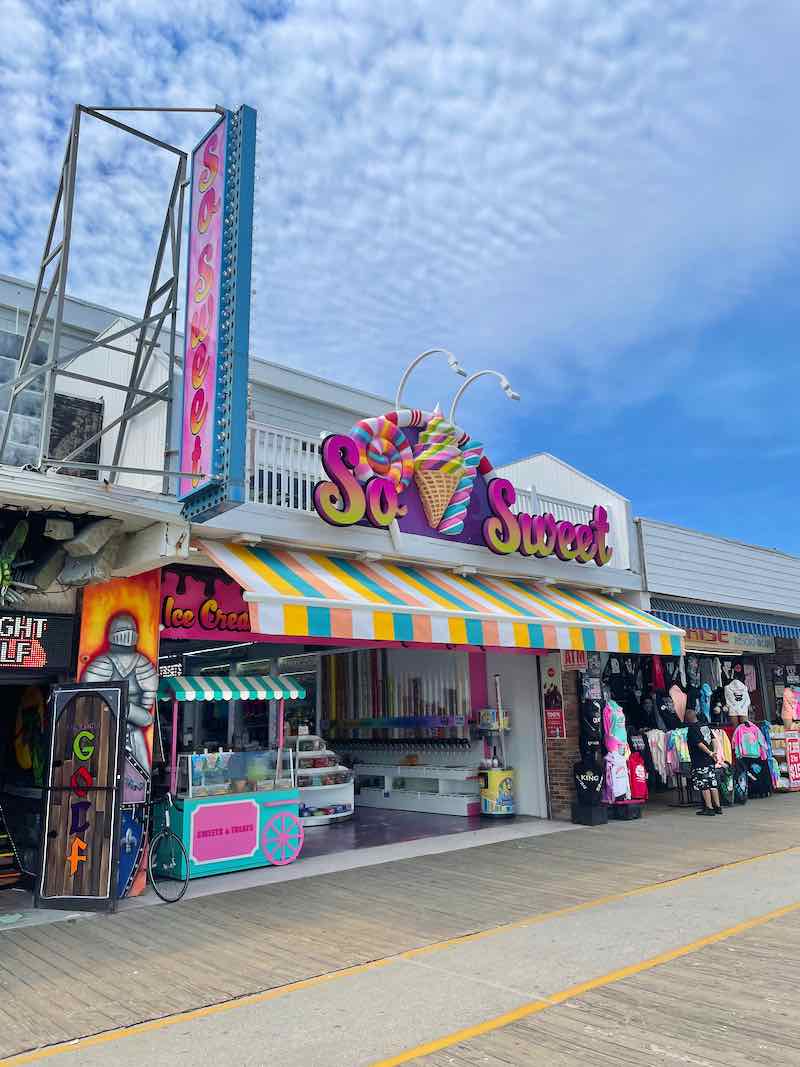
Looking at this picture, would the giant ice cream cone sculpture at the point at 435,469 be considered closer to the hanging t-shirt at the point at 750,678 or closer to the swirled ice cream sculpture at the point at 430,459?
the swirled ice cream sculpture at the point at 430,459

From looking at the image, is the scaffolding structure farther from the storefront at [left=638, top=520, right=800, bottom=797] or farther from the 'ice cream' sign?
the storefront at [left=638, top=520, right=800, bottom=797]

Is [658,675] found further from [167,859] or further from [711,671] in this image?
[167,859]

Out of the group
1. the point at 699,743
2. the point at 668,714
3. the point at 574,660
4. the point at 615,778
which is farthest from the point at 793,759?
the point at 574,660

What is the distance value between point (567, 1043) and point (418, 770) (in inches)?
388

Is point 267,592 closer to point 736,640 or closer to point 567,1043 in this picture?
point 567,1043

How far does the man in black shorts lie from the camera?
12.3 m

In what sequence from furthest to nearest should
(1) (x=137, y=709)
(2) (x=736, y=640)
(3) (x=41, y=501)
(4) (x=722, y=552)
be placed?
1. (2) (x=736, y=640)
2. (4) (x=722, y=552)
3. (1) (x=137, y=709)
4. (3) (x=41, y=501)

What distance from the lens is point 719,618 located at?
15016 mm

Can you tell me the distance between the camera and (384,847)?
409 inches

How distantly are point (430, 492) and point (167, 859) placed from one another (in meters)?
5.21

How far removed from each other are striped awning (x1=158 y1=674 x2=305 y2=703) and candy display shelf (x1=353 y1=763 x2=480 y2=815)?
4.49m

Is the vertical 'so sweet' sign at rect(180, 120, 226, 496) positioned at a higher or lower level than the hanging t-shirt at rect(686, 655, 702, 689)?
higher

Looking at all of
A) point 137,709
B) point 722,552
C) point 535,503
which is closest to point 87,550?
point 137,709

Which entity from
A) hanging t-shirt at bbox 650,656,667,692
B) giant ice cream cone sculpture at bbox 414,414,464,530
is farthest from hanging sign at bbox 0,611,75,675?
hanging t-shirt at bbox 650,656,667,692
